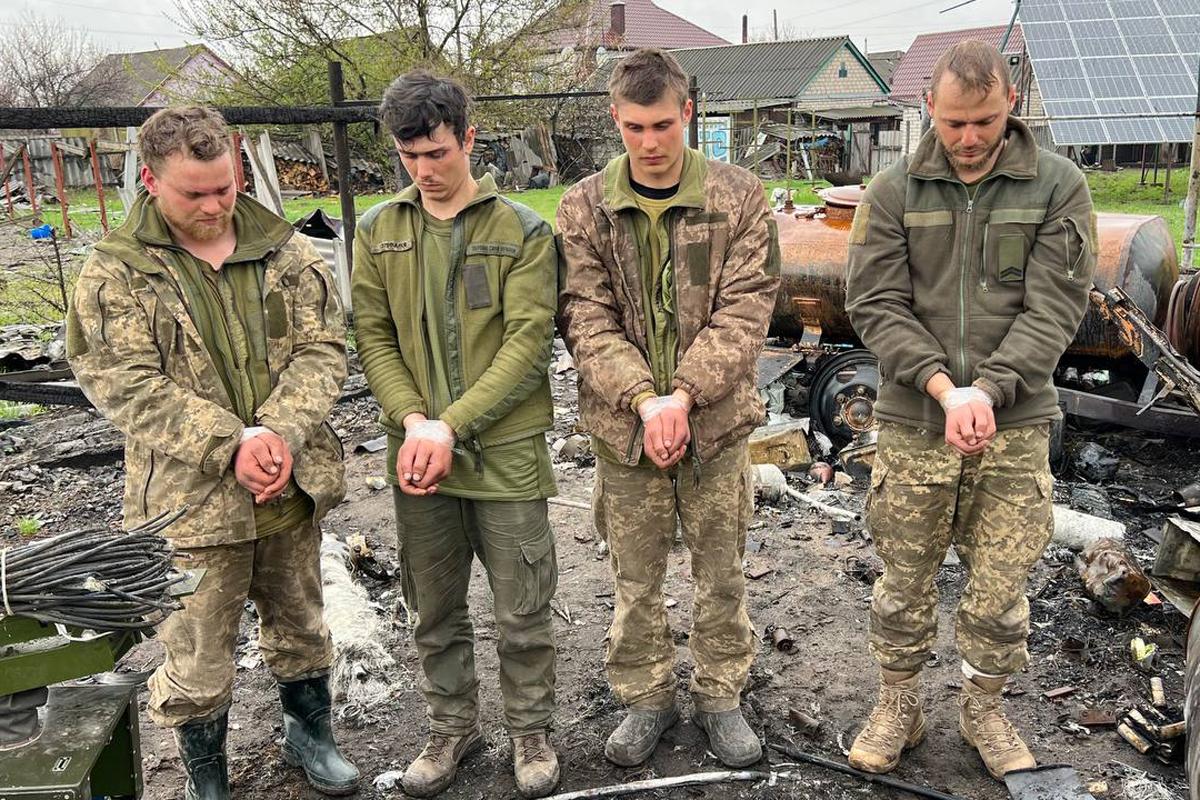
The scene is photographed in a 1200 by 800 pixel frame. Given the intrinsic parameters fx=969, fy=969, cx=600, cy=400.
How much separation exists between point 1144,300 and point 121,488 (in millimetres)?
6672

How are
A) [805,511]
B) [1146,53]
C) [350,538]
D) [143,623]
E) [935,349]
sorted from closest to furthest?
[143,623] < [935,349] < [350,538] < [805,511] < [1146,53]

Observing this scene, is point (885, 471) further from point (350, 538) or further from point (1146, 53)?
point (1146, 53)

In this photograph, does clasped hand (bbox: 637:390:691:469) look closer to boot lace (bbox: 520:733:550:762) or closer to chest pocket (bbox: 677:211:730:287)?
chest pocket (bbox: 677:211:730:287)

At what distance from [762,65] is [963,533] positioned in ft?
131

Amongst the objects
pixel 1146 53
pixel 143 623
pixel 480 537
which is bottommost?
pixel 480 537

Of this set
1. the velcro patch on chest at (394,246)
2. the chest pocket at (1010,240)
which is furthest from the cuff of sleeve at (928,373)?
the velcro patch on chest at (394,246)

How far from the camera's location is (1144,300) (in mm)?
6141

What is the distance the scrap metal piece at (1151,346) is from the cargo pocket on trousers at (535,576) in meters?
3.54

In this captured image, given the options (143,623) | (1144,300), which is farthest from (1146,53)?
(143,623)

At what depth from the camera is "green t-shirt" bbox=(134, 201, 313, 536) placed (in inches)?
114

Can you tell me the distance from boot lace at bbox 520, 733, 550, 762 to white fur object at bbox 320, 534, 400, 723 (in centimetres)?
82

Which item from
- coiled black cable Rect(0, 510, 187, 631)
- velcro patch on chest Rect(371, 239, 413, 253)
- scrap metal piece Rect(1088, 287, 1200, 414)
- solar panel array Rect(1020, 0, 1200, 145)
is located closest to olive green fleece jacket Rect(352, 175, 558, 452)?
velcro patch on chest Rect(371, 239, 413, 253)

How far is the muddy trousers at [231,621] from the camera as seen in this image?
295 centimetres

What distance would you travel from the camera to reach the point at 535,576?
3219 mm
